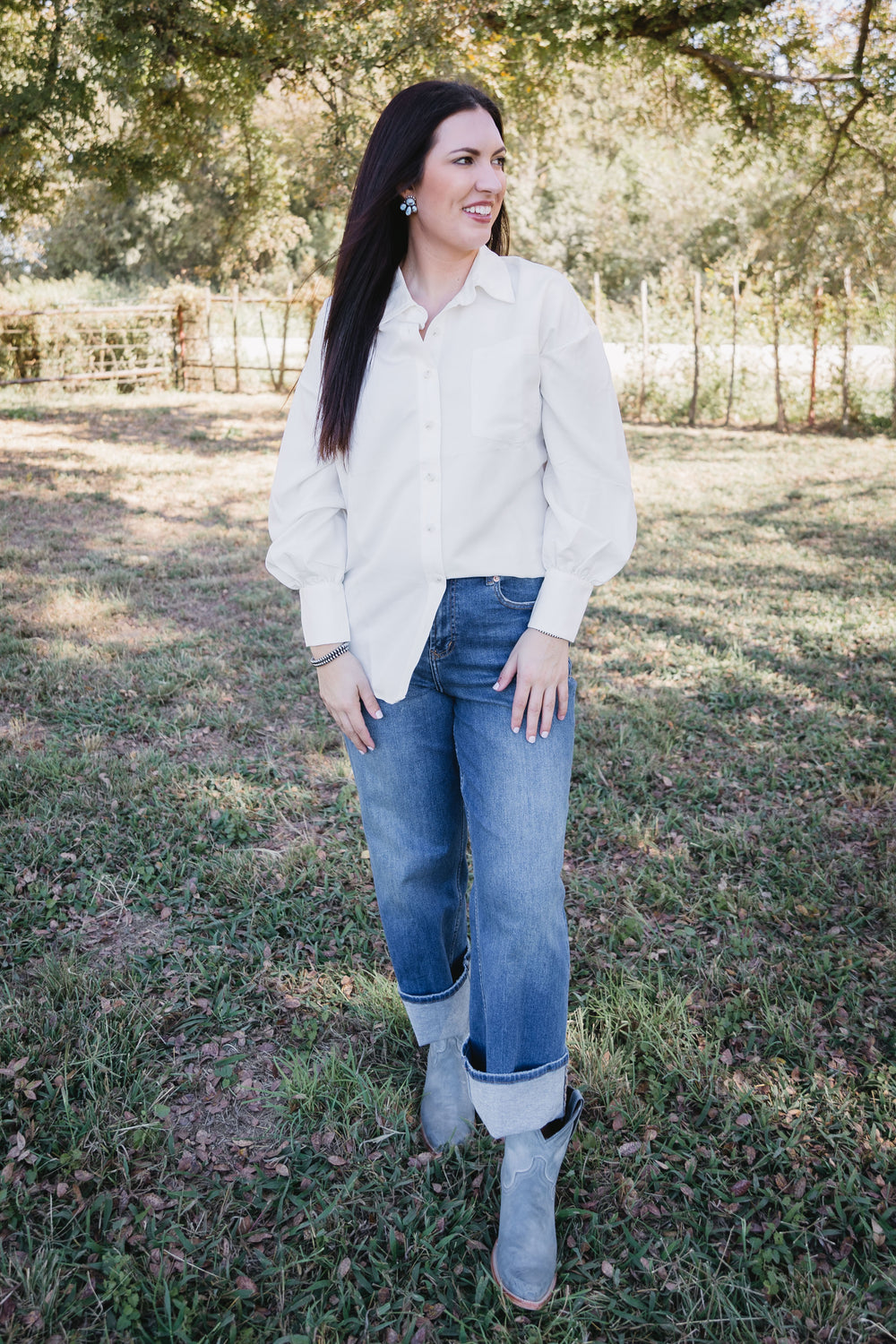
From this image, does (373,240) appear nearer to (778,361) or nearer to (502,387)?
(502,387)

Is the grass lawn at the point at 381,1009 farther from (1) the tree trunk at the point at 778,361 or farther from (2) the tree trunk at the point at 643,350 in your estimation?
(2) the tree trunk at the point at 643,350

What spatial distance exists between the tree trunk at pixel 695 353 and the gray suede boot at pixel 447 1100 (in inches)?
502

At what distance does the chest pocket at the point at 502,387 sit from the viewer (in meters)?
1.60

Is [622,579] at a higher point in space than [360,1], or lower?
lower

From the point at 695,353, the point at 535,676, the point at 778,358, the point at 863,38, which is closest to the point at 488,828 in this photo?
the point at 535,676

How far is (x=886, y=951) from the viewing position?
106 inches

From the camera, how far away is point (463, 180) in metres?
1.61

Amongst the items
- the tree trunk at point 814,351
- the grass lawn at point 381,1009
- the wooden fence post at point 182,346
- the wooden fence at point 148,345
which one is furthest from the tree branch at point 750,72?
the wooden fence post at point 182,346

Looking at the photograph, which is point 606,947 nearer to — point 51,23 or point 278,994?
point 278,994

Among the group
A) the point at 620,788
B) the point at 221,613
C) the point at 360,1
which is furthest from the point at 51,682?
the point at 360,1

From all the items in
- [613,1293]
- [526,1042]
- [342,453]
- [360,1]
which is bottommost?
[613,1293]

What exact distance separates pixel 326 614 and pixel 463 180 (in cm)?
81

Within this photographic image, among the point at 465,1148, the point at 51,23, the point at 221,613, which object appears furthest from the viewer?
the point at 51,23

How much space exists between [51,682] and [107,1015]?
2.35 meters
